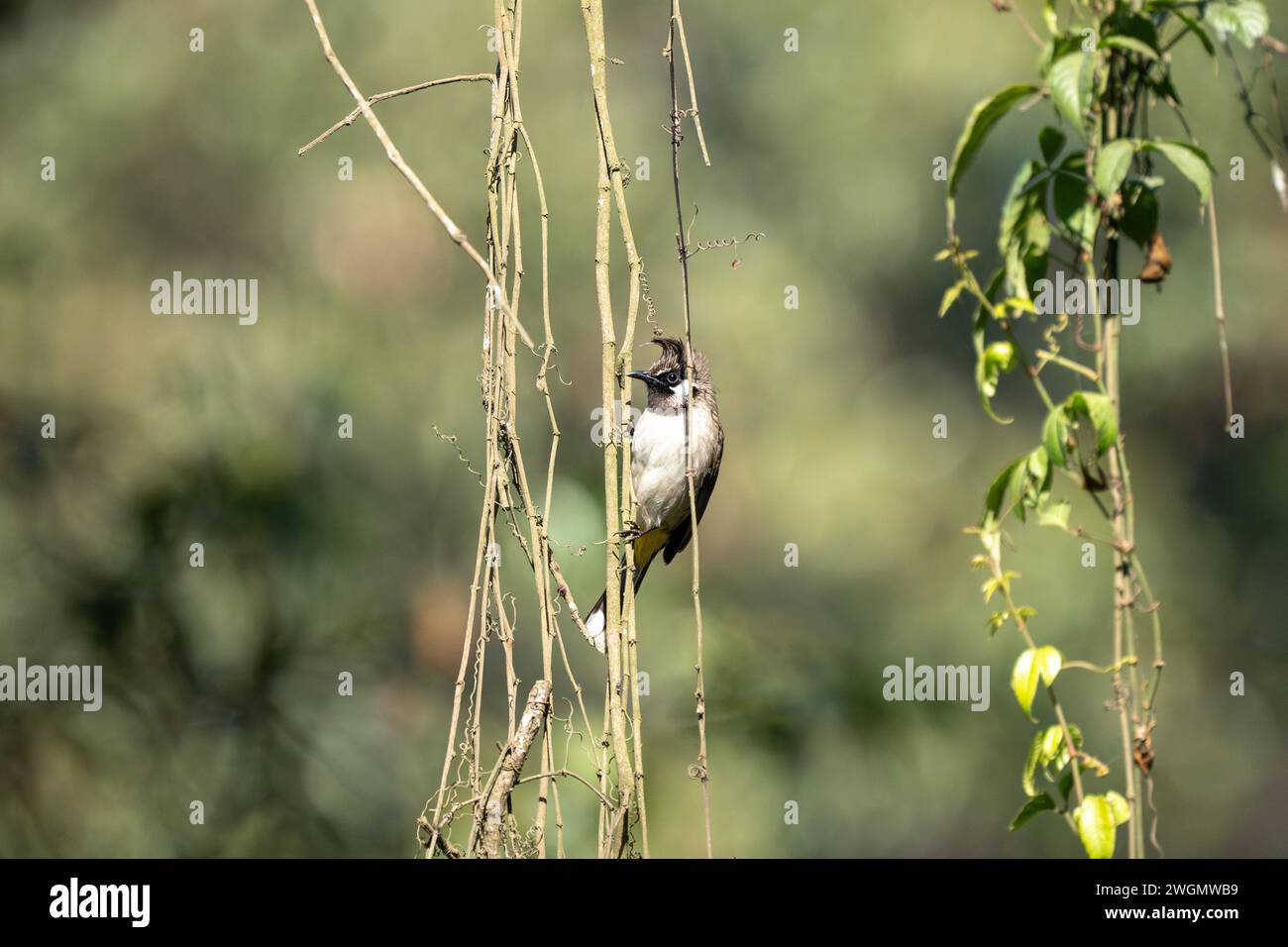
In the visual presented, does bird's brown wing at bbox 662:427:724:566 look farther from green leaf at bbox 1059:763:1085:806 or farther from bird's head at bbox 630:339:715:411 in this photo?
green leaf at bbox 1059:763:1085:806

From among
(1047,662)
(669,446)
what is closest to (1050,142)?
(1047,662)

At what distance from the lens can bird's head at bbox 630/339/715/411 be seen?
4.23m

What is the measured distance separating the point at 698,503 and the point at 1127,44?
9.89 feet

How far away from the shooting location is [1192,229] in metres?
5.64

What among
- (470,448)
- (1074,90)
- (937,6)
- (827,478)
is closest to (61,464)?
(470,448)

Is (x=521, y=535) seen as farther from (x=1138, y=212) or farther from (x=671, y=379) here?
(x=671, y=379)

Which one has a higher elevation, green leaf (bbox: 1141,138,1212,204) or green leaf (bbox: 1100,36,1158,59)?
green leaf (bbox: 1100,36,1158,59)

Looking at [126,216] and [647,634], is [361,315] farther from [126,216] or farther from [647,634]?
[647,634]

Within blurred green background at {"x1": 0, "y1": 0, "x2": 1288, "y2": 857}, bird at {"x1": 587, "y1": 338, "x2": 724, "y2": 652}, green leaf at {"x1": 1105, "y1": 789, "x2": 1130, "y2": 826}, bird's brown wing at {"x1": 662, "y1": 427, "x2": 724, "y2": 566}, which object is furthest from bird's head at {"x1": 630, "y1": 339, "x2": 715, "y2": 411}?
green leaf at {"x1": 1105, "y1": 789, "x2": 1130, "y2": 826}

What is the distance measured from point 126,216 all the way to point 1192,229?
4542 millimetres

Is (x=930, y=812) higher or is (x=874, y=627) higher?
(x=874, y=627)

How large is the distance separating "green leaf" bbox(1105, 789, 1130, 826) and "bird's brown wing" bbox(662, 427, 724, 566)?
8.76 feet

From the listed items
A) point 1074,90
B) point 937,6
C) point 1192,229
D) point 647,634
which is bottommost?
point 647,634

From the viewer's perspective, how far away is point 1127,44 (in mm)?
1570
